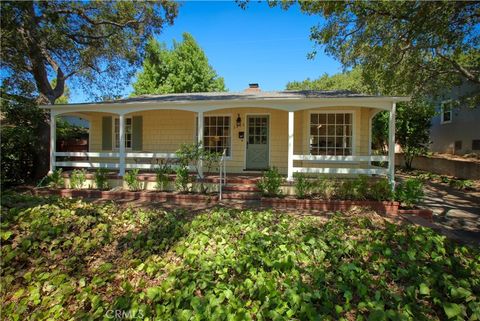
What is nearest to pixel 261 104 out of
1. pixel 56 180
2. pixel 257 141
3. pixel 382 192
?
pixel 257 141

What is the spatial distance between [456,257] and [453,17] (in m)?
5.58

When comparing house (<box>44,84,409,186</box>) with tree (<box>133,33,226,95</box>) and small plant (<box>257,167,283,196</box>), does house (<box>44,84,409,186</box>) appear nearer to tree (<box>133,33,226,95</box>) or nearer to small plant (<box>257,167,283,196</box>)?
small plant (<box>257,167,283,196</box>)

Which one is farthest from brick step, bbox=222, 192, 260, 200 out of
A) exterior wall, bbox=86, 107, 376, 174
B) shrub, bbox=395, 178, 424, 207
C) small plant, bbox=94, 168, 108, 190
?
small plant, bbox=94, 168, 108, 190

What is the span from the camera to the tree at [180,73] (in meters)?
28.1

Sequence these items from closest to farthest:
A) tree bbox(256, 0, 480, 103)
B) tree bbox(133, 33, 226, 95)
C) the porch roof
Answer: tree bbox(256, 0, 480, 103) < the porch roof < tree bbox(133, 33, 226, 95)

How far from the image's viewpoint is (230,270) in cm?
334

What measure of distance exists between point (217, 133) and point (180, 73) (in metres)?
18.9

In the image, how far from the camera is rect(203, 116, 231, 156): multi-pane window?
11.1m

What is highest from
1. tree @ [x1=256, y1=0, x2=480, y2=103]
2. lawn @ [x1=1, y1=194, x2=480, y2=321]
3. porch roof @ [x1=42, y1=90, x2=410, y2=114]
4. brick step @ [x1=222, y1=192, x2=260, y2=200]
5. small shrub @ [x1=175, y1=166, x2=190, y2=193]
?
tree @ [x1=256, y1=0, x2=480, y2=103]

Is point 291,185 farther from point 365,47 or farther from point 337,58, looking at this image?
point 337,58

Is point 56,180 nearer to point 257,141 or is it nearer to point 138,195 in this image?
point 138,195

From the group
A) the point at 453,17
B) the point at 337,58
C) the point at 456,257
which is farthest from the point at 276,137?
the point at 456,257

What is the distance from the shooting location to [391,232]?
4.09 meters

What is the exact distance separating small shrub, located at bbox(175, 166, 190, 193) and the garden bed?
0.33 metres
